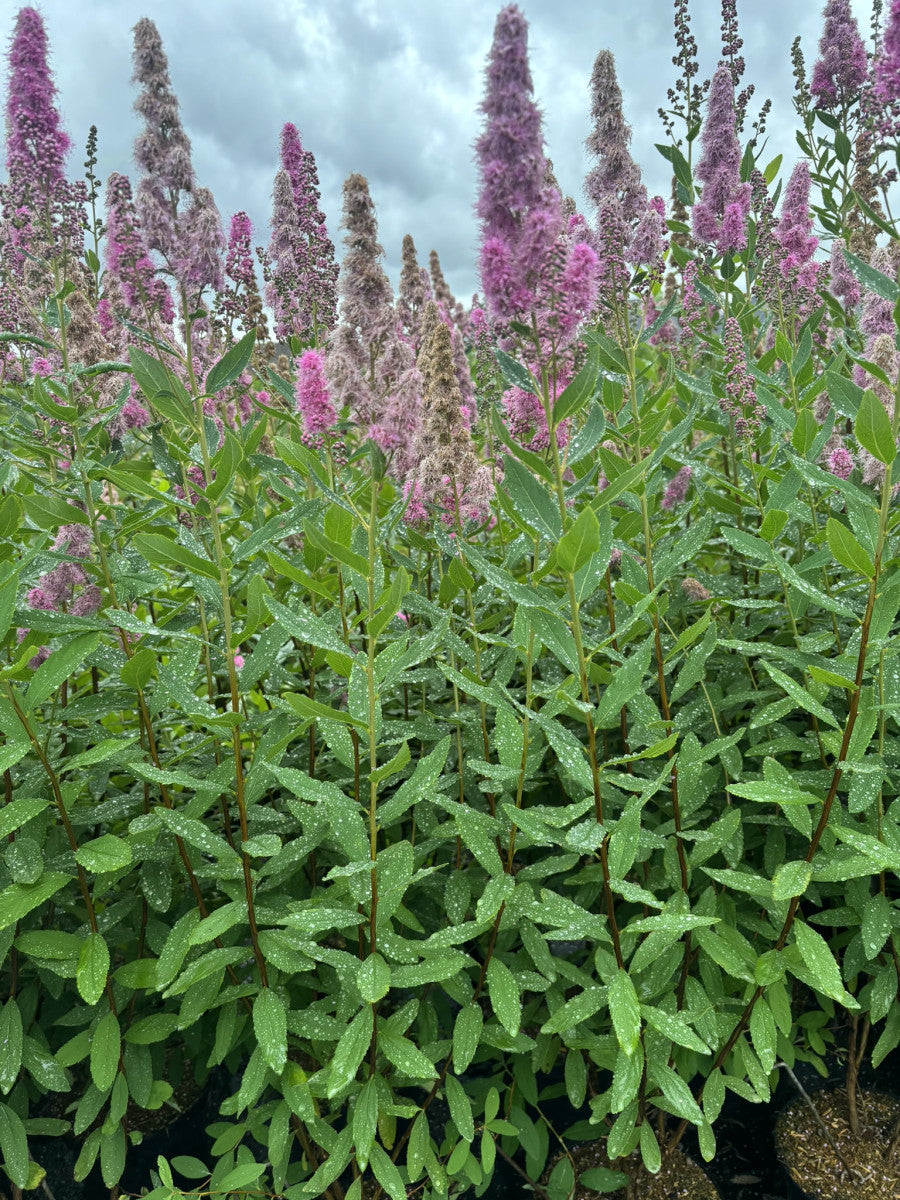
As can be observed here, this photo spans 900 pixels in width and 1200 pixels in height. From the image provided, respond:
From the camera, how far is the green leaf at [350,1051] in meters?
1.27

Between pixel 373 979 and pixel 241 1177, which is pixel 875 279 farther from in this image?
pixel 241 1177

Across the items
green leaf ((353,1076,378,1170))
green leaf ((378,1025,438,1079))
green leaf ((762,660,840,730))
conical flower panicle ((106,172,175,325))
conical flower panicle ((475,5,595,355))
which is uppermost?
conical flower panicle ((106,172,175,325))

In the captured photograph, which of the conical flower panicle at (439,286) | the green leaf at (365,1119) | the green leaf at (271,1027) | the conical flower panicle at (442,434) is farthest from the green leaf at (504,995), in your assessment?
the conical flower panicle at (439,286)

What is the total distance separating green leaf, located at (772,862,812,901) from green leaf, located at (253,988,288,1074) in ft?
2.98

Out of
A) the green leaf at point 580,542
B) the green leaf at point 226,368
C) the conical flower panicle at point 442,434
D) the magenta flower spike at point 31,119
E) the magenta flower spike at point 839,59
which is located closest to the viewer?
the green leaf at point 580,542

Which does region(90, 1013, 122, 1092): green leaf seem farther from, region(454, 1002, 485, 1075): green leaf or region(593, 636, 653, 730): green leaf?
region(593, 636, 653, 730): green leaf

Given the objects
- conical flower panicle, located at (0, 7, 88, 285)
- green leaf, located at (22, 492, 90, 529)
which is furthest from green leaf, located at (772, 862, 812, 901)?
conical flower panicle, located at (0, 7, 88, 285)

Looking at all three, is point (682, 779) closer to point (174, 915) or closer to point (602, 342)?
point (602, 342)

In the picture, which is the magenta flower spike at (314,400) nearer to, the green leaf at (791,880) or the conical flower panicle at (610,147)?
the conical flower panicle at (610,147)

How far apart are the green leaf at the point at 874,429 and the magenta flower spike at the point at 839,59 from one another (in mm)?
2769

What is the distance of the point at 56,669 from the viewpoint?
1.44 metres

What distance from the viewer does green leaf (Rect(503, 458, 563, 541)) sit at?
132cm

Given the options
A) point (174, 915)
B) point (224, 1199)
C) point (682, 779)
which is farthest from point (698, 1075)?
point (174, 915)

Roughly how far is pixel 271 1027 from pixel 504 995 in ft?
1.44
